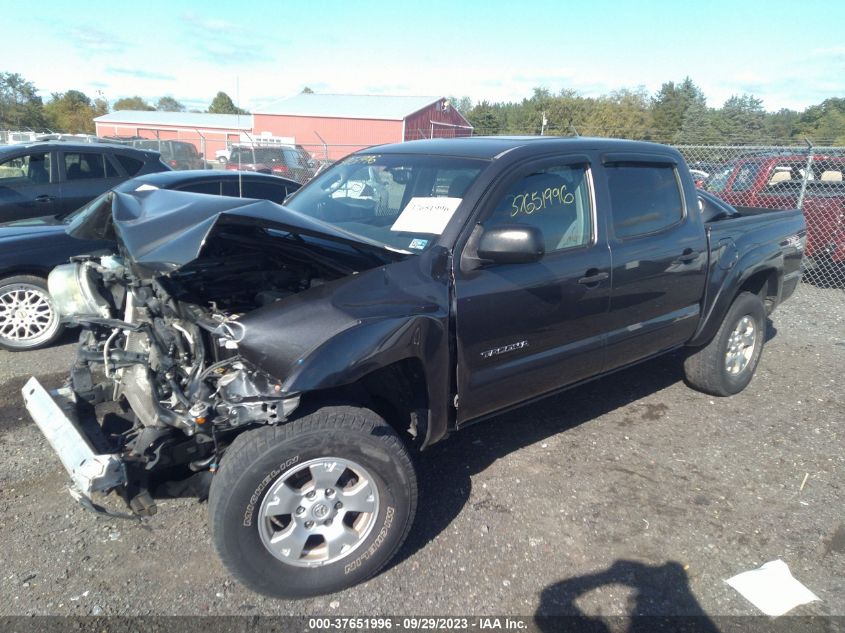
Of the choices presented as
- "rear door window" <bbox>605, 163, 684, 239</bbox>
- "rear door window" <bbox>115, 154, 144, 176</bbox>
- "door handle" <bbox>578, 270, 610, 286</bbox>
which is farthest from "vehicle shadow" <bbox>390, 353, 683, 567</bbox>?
"rear door window" <bbox>115, 154, 144, 176</bbox>

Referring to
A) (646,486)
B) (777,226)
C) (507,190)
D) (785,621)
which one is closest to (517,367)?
(507,190)

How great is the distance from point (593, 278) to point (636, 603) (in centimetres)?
167

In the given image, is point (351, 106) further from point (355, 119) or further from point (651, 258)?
point (651, 258)

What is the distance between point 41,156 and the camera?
24.8 feet

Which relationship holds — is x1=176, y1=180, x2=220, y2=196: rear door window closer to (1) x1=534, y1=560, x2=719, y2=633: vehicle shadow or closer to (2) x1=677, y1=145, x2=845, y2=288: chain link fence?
(1) x1=534, y1=560, x2=719, y2=633: vehicle shadow

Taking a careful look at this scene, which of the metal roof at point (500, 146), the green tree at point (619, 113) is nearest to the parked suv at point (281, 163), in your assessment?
the metal roof at point (500, 146)

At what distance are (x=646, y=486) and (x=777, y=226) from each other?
2.64m

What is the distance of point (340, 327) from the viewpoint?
2.55 m

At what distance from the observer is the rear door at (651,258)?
3.76m

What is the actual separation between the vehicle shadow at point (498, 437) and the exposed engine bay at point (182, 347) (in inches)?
43.9

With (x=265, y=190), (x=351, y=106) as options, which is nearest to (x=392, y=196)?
(x=265, y=190)

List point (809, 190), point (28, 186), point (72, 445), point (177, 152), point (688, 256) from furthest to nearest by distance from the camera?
point (177, 152) → point (809, 190) → point (28, 186) → point (688, 256) → point (72, 445)

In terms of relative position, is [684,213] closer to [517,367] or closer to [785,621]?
[517,367]

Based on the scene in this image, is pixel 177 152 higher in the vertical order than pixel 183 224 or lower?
higher
